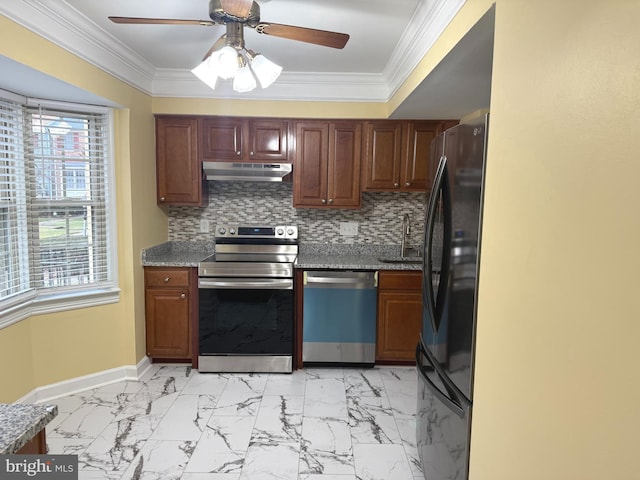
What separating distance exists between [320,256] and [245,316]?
36.0 inches

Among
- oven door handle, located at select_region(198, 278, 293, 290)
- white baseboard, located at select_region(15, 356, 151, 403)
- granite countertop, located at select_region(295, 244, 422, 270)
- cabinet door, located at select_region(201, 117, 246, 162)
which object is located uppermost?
cabinet door, located at select_region(201, 117, 246, 162)

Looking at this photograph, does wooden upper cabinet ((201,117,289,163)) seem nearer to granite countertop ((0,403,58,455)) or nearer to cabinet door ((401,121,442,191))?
cabinet door ((401,121,442,191))

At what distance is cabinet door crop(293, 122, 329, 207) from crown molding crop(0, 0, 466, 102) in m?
0.27

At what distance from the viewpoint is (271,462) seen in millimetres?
2182

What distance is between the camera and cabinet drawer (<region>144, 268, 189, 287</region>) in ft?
10.8

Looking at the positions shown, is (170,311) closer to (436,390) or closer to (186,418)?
(186,418)

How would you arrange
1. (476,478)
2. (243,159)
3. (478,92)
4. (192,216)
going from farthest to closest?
1. (192,216)
2. (243,159)
3. (478,92)
4. (476,478)

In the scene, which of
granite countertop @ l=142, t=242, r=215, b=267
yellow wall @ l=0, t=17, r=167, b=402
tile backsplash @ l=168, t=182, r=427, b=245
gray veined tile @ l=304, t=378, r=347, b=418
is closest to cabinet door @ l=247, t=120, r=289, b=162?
tile backsplash @ l=168, t=182, r=427, b=245

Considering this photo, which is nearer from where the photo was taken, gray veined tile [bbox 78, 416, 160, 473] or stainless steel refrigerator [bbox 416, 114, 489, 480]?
Result: stainless steel refrigerator [bbox 416, 114, 489, 480]

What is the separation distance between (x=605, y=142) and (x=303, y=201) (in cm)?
292

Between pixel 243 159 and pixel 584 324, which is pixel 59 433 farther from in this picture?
pixel 584 324

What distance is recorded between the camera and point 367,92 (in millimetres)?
3389

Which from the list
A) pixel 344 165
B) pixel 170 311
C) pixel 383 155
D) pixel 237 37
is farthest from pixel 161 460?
pixel 383 155

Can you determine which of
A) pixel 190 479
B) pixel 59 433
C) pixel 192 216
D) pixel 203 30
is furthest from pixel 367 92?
pixel 59 433
